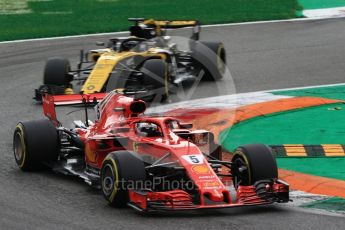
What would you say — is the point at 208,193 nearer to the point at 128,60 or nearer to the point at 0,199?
the point at 0,199

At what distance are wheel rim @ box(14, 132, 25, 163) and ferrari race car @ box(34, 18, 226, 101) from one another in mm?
4056

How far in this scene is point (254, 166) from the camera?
11930 millimetres

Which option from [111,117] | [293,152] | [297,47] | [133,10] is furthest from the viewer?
[133,10]

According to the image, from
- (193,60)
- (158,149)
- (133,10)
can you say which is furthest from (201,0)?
(158,149)

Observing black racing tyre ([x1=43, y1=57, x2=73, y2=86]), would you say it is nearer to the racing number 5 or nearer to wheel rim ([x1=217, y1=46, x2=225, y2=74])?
wheel rim ([x1=217, y1=46, x2=225, y2=74])

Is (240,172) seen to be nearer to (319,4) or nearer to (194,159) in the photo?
(194,159)

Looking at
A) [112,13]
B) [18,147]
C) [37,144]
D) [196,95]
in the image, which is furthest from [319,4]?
[37,144]

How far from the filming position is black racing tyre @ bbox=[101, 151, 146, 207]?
11.4 metres

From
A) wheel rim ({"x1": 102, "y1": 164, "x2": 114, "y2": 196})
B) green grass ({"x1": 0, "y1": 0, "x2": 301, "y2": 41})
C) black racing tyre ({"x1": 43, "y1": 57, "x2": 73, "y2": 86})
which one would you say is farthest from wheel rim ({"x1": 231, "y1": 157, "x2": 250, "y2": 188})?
green grass ({"x1": 0, "y1": 0, "x2": 301, "y2": 41})

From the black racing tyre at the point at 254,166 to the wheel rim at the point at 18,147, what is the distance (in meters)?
3.37

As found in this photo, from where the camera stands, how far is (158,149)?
12.0 metres

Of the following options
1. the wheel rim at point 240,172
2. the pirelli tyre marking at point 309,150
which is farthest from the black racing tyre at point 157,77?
the wheel rim at point 240,172

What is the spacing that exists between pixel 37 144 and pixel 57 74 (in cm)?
649

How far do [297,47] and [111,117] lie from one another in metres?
13.3
